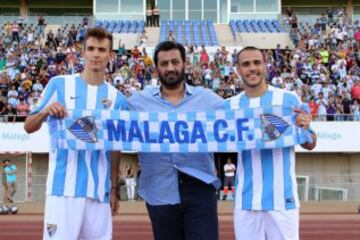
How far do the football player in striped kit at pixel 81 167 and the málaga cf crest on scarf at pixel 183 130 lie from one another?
0.36 ft

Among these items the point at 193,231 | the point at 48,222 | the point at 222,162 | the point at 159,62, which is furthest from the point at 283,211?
the point at 222,162

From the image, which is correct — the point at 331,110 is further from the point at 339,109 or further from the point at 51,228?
the point at 51,228

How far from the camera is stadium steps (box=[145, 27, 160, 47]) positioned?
31237 millimetres

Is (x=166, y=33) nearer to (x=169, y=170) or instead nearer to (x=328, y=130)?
(x=328, y=130)

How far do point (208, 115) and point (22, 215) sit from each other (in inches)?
482

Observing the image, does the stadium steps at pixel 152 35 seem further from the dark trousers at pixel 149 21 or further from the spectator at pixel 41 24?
the spectator at pixel 41 24

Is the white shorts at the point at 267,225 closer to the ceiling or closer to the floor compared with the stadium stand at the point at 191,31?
closer to the floor

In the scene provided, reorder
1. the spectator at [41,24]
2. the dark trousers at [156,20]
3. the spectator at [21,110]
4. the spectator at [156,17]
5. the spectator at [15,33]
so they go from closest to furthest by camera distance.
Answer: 1. the spectator at [21,110]
2. the spectator at [15,33]
3. the spectator at [41,24]
4. the spectator at [156,17]
5. the dark trousers at [156,20]

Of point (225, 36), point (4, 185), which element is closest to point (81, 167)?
point (4, 185)

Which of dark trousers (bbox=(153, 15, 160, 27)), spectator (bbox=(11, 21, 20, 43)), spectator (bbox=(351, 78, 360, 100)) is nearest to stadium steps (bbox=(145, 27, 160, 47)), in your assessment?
dark trousers (bbox=(153, 15, 160, 27))

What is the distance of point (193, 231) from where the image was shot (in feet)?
16.8

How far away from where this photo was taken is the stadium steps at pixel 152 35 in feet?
102

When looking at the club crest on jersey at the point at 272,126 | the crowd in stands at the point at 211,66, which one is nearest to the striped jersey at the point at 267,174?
the club crest on jersey at the point at 272,126

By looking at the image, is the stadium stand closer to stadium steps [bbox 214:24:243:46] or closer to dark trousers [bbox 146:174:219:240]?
stadium steps [bbox 214:24:243:46]
